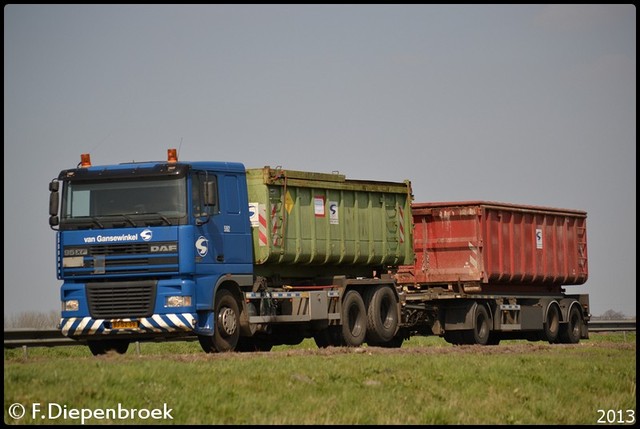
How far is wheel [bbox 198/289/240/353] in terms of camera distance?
23562 millimetres

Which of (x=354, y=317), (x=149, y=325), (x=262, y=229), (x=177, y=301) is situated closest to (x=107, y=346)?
(x=149, y=325)

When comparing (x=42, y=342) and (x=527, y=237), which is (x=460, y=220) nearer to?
(x=527, y=237)

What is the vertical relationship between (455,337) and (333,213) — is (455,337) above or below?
below

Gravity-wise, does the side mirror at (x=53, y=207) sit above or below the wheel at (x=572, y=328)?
above

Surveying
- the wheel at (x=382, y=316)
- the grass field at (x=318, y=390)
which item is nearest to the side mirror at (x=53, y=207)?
the grass field at (x=318, y=390)

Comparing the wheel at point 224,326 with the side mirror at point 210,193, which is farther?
the wheel at point 224,326

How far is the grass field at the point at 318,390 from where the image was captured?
52.6 ft

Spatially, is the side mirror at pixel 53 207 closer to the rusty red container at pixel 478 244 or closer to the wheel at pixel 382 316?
the wheel at pixel 382 316

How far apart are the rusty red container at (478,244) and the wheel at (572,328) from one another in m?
1.51

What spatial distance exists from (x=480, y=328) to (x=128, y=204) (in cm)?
1164

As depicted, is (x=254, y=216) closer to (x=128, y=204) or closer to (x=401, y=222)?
(x=128, y=204)

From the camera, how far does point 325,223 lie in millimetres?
27172

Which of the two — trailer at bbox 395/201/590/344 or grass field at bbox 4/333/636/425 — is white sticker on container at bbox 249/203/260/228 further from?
trailer at bbox 395/201/590/344

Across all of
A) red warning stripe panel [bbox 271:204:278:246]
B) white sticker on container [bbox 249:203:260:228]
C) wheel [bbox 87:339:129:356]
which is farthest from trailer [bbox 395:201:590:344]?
wheel [bbox 87:339:129:356]
